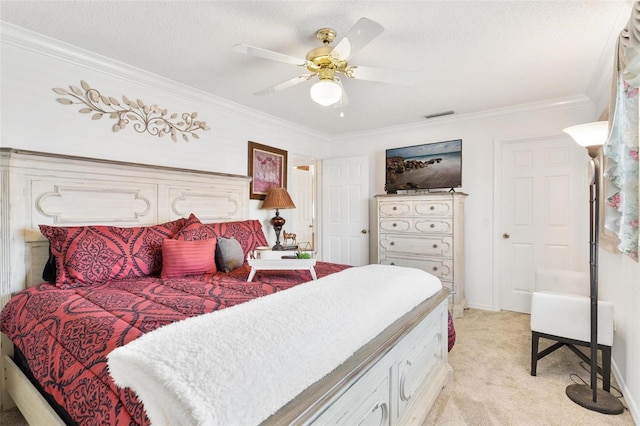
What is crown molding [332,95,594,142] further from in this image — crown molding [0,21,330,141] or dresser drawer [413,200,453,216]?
crown molding [0,21,330,141]

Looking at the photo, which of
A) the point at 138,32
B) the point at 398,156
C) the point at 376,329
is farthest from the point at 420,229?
the point at 138,32

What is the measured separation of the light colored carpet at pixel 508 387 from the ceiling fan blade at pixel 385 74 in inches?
81.6

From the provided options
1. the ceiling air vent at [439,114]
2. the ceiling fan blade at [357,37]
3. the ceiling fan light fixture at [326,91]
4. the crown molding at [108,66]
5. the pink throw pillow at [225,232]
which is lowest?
the pink throw pillow at [225,232]

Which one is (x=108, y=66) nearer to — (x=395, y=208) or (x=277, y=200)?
(x=277, y=200)

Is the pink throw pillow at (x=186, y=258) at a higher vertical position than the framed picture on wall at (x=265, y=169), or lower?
lower

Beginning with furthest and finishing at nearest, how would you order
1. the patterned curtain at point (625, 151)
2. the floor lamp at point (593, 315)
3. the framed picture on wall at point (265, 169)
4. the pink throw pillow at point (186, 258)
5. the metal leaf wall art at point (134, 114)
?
the framed picture on wall at point (265, 169) → the metal leaf wall art at point (134, 114) → the pink throw pillow at point (186, 258) → the floor lamp at point (593, 315) → the patterned curtain at point (625, 151)

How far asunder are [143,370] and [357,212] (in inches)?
157

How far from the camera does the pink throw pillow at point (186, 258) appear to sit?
7.22 ft

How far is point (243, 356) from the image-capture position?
87 cm

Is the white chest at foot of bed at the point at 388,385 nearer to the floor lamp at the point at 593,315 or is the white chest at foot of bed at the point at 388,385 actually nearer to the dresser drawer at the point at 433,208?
the floor lamp at the point at 593,315

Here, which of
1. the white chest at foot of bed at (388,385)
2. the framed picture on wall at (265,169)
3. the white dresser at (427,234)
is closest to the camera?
the white chest at foot of bed at (388,385)

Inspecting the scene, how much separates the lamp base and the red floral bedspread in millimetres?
1881

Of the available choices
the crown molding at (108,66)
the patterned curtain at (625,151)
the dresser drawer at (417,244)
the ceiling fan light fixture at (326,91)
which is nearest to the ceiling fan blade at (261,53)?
the ceiling fan light fixture at (326,91)

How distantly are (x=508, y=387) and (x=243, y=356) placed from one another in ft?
6.95
